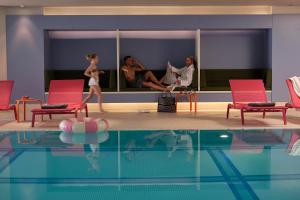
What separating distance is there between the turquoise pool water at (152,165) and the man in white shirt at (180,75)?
4276 millimetres

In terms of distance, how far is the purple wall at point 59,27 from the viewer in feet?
43.1

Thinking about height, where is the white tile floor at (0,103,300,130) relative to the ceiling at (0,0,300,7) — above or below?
below

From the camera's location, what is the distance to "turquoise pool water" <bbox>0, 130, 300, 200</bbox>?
16.2 ft

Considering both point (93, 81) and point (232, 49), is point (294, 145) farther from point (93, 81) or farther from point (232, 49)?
point (232, 49)

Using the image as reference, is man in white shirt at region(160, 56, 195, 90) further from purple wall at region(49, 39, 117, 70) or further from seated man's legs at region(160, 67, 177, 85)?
purple wall at region(49, 39, 117, 70)

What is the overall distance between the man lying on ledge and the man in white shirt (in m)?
0.33

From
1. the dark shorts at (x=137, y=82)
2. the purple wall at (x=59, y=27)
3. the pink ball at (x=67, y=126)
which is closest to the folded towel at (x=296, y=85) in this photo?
the purple wall at (x=59, y=27)

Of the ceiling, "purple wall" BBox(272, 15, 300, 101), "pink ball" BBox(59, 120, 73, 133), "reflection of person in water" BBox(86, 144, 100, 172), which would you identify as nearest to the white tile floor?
"pink ball" BBox(59, 120, 73, 133)

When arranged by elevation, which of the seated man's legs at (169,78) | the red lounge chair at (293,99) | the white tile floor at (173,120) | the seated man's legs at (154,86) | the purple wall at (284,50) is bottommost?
the white tile floor at (173,120)

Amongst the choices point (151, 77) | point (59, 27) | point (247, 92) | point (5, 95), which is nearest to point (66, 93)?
point (5, 95)

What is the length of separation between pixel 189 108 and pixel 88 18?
149 inches

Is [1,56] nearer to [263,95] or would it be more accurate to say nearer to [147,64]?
[147,64]

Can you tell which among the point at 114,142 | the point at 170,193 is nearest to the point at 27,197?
the point at 170,193

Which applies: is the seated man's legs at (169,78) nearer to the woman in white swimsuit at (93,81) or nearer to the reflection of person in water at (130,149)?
the woman in white swimsuit at (93,81)
